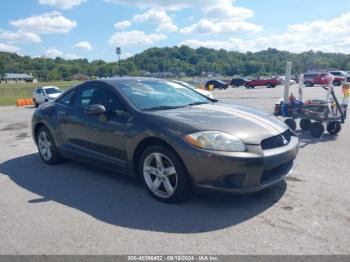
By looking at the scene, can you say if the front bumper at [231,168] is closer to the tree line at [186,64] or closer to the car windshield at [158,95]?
the car windshield at [158,95]

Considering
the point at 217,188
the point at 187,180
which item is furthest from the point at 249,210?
the point at 187,180

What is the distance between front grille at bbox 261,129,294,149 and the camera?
3.86m

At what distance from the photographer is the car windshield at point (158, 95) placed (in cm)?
462

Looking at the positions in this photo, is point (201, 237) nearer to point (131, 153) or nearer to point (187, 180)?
point (187, 180)

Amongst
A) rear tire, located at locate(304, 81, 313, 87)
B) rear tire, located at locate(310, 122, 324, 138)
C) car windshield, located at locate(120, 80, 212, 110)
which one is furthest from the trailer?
rear tire, located at locate(304, 81, 313, 87)

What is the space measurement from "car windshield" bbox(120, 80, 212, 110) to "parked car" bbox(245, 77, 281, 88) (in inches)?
1594

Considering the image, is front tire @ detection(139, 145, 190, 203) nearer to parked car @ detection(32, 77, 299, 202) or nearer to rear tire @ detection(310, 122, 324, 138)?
parked car @ detection(32, 77, 299, 202)

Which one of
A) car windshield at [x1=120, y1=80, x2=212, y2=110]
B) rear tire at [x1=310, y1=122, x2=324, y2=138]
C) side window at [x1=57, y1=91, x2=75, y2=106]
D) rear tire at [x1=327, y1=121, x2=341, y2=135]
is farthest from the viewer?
rear tire at [x1=327, y1=121, x2=341, y2=135]

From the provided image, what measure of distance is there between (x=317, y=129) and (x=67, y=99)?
18.2 ft

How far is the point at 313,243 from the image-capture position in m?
3.05

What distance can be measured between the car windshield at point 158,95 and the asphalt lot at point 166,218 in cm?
117

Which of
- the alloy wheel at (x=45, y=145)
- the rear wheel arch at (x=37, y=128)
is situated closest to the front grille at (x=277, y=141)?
the alloy wheel at (x=45, y=145)

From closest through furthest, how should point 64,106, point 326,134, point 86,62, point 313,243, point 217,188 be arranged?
point 313,243
point 217,188
point 64,106
point 326,134
point 86,62

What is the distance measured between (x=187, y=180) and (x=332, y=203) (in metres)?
1.69
